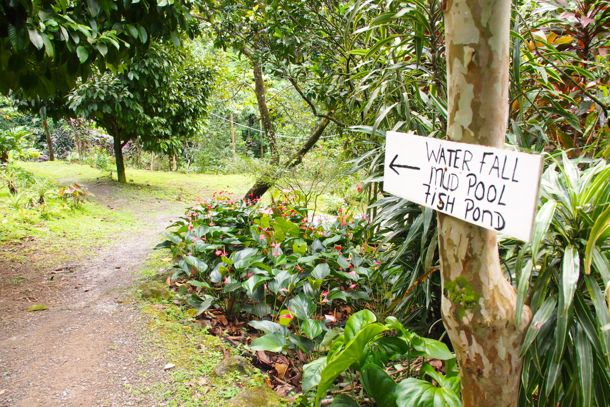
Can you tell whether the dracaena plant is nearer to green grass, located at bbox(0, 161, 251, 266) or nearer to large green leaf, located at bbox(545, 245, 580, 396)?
large green leaf, located at bbox(545, 245, 580, 396)

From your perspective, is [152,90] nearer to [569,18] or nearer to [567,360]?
[569,18]

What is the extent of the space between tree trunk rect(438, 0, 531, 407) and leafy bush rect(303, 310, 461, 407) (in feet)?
0.96

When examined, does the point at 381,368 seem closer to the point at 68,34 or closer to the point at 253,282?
the point at 253,282

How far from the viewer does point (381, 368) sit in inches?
62.2

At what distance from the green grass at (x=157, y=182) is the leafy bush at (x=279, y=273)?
13.2ft

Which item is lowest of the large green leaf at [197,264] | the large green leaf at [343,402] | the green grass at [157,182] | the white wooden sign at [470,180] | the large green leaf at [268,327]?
the large green leaf at [343,402]

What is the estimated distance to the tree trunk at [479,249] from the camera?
35.4 inches

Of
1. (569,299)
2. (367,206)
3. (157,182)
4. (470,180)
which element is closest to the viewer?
(470,180)

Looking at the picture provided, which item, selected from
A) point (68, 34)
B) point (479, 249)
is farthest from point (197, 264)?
point (479, 249)

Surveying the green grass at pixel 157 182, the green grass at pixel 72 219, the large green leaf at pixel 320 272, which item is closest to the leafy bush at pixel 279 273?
the large green leaf at pixel 320 272

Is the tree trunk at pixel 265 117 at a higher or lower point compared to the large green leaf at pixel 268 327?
higher

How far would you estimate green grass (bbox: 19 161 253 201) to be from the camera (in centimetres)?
816

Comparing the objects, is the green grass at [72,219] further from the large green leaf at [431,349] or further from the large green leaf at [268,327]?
the large green leaf at [431,349]

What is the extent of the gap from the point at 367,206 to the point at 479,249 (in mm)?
1609
